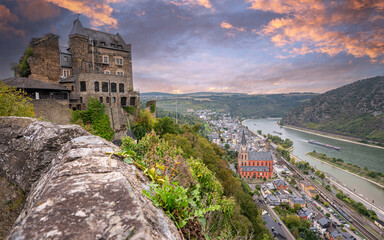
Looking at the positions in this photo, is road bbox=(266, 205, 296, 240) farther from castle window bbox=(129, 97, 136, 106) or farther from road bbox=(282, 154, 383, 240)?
castle window bbox=(129, 97, 136, 106)

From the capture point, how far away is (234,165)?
74562 millimetres

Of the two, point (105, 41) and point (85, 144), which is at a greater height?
point (105, 41)

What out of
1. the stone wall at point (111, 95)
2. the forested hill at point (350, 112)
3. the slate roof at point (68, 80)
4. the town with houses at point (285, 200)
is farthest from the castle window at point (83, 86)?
the forested hill at point (350, 112)

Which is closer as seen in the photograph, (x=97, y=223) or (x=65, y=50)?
(x=97, y=223)

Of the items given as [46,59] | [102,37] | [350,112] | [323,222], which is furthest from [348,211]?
[350,112]

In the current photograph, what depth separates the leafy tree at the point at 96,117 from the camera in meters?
17.8

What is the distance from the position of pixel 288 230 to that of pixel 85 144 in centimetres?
4525

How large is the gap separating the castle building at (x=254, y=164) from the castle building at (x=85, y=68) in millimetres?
53545

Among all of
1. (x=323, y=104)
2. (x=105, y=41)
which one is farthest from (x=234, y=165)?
(x=323, y=104)

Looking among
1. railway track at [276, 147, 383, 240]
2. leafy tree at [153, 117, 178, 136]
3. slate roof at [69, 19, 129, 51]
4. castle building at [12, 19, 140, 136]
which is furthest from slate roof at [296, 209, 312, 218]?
slate roof at [69, 19, 129, 51]

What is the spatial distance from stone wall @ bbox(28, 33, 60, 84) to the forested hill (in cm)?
14147

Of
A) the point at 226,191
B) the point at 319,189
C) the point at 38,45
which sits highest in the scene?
the point at 38,45

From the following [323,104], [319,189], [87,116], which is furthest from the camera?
[323,104]

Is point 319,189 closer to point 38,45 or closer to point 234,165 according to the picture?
point 234,165
